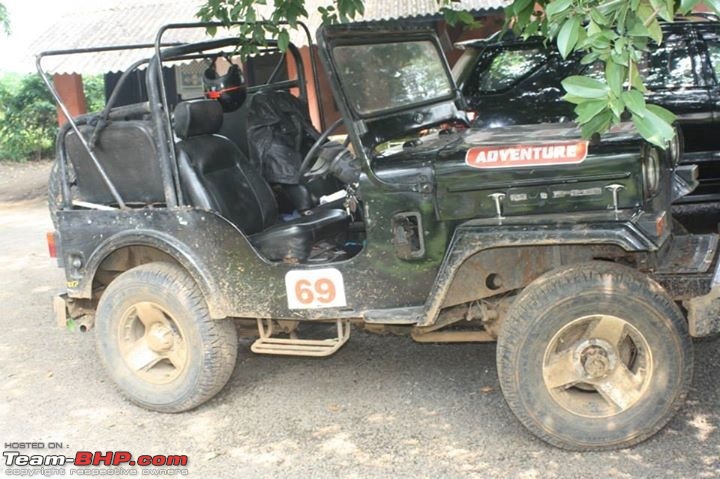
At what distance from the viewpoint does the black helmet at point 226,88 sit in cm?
477

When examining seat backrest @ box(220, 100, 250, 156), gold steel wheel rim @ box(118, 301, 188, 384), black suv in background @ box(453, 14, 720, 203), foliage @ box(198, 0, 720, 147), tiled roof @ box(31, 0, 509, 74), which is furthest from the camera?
tiled roof @ box(31, 0, 509, 74)

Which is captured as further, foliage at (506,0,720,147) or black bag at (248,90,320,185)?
black bag at (248,90,320,185)

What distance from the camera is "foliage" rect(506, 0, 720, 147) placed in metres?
2.61

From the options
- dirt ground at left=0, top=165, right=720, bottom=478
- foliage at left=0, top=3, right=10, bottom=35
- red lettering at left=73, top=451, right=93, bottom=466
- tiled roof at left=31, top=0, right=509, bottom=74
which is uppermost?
foliage at left=0, top=3, right=10, bottom=35

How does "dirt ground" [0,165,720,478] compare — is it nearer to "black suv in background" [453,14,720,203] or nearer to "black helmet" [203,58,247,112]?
"black helmet" [203,58,247,112]

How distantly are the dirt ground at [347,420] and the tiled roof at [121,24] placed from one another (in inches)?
245

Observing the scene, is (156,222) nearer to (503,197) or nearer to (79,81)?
(503,197)

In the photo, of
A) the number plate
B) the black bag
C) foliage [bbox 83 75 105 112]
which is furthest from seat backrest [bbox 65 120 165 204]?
foliage [bbox 83 75 105 112]

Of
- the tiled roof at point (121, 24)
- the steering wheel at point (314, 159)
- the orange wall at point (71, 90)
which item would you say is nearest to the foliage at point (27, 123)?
the tiled roof at point (121, 24)

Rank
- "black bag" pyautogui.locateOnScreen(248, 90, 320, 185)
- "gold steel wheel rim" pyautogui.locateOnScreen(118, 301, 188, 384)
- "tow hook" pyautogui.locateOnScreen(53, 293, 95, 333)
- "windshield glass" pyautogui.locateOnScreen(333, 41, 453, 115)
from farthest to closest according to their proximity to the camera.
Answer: "black bag" pyautogui.locateOnScreen(248, 90, 320, 185) → "tow hook" pyautogui.locateOnScreen(53, 293, 95, 333) → "gold steel wheel rim" pyautogui.locateOnScreen(118, 301, 188, 384) → "windshield glass" pyautogui.locateOnScreen(333, 41, 453, 115)

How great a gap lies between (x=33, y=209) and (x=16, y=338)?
7619mm

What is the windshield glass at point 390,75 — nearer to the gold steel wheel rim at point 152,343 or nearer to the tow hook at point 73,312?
the gold steel wheel rim at point 152,343

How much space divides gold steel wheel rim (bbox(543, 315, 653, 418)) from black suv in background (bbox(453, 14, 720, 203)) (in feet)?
10.7

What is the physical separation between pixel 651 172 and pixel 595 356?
0.82m
